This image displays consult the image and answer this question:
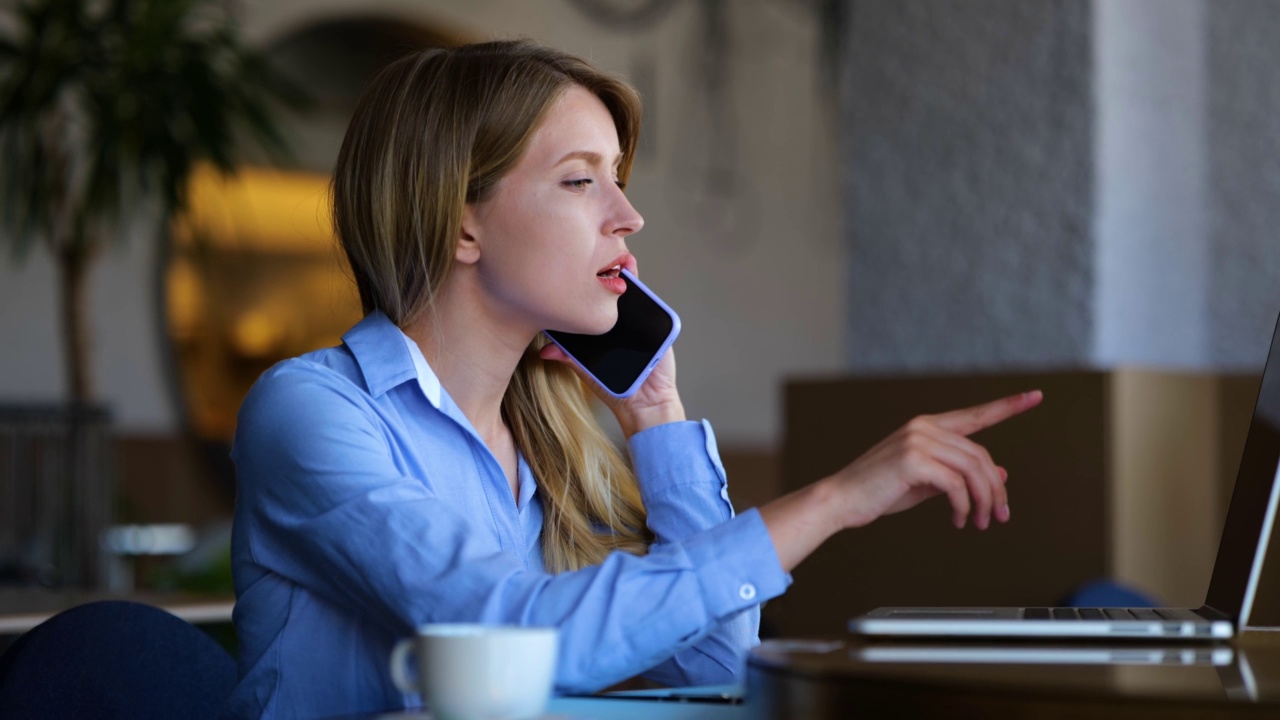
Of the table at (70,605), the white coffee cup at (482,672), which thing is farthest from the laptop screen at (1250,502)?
the table at (70,605)

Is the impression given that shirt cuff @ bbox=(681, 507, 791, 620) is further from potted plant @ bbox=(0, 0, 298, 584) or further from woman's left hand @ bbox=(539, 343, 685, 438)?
potted plant @ bbox=(0, 0, 298, 584)

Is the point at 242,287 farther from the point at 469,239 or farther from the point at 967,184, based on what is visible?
the point at 469,239

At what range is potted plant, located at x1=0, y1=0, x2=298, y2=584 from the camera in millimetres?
3693

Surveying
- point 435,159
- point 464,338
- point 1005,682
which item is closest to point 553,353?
point 464,338

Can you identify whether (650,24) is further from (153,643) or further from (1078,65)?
(153,643)

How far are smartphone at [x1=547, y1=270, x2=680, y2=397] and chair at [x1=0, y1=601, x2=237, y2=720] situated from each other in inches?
18.0

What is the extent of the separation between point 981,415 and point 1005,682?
1.10ft

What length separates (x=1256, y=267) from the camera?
283 centimetres

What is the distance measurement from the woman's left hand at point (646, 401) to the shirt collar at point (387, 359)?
0.87 feet

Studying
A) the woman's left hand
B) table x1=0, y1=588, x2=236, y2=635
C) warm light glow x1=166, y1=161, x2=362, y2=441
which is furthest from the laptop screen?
warm light glow x1=166, y1=161, x2=362, y2=441

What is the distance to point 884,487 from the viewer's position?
33.8 inches

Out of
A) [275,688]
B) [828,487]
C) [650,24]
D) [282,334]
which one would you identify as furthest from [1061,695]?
[650,24]

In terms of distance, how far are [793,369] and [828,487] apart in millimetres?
6085

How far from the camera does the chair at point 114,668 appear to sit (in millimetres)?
1051
